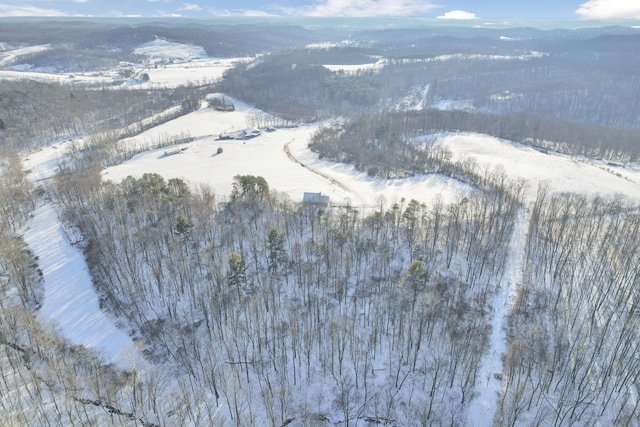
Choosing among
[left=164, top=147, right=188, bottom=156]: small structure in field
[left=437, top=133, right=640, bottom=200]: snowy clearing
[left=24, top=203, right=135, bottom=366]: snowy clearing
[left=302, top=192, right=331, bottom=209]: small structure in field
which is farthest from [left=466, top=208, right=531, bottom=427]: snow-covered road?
[left=164, top=147, right=188, bottom=156]: small structure in field

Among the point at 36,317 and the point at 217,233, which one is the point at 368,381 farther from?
the point at 36,317

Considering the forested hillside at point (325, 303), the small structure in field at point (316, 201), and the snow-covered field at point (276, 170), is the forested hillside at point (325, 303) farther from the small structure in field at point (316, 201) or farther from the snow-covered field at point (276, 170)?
the snow-covered field at point (276, 170)

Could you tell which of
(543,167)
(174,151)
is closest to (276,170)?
(174,151)

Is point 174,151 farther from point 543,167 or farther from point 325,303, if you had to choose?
point 543,167

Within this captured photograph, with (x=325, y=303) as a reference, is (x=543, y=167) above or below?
above

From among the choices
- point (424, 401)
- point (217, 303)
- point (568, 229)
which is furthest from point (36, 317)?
point (568, 229)

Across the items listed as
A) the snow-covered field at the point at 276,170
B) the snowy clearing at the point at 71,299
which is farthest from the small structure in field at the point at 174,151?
the snowy clearing at the point at 71,299

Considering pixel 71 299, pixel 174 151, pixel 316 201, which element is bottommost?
pixel 71 299

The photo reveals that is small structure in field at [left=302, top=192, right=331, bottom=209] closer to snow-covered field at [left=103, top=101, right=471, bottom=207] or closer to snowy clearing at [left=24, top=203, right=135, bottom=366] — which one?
snow-covered field at [left=103, top=101, right=471, bottom=207]
